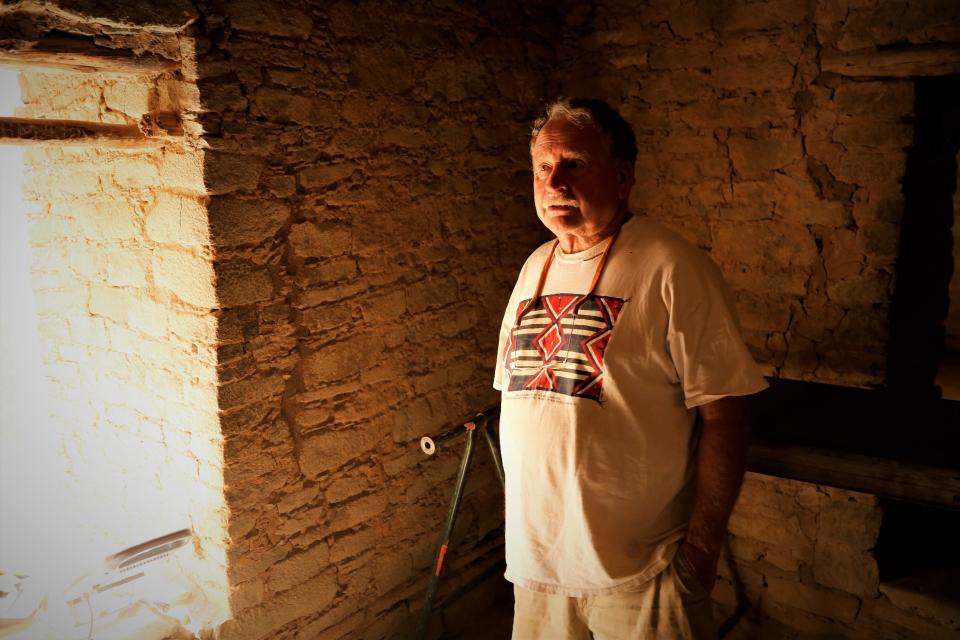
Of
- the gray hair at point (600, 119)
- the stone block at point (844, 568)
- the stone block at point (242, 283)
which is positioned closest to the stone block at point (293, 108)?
the stone block at point (242, 283)

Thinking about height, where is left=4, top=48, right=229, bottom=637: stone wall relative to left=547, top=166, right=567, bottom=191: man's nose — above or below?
below

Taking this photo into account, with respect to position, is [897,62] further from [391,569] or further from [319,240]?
[391,569]

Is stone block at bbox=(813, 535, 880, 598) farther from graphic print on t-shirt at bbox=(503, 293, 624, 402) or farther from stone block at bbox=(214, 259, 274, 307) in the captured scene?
stone block at bbox=(214, 259, 274, 307)

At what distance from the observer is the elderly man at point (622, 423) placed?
1867mm

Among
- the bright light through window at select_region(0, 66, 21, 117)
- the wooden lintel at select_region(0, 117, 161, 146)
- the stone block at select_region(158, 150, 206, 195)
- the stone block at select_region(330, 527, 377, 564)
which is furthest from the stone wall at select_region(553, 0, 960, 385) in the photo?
the bright light through window at select_region(0, 66, 21, 117)

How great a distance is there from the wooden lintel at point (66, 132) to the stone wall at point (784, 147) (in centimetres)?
213

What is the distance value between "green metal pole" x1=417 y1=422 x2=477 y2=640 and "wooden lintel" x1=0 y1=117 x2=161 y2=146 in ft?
5.06

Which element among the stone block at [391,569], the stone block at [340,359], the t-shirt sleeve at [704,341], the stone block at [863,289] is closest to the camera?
the t-shirt sleeve at [704,341]

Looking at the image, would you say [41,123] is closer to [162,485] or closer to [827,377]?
[162,485]

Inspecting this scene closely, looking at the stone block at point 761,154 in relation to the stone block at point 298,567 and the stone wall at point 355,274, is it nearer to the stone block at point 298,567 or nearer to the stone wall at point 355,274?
the stone wall at point 355,274

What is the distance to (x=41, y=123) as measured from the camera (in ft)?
7.32

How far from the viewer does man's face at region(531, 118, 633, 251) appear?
2.02 m

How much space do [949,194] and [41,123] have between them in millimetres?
3329

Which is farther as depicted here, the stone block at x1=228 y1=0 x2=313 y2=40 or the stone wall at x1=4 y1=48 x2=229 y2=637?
the stone wall at x1=4 y1=48 x2=229 y2=637
